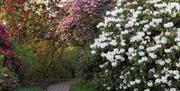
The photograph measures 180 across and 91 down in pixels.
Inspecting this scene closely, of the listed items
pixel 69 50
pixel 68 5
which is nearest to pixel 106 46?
pixel 68 5

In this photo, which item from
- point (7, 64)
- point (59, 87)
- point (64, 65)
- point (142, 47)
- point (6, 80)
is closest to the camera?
point (6, 80)

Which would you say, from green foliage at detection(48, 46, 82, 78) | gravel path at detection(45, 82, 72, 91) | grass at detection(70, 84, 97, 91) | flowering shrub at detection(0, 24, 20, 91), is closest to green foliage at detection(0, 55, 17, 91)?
flowering shrub at detection(0, 24, 20, 91)

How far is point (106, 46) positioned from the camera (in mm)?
10453

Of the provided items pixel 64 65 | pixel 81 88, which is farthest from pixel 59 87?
pixel 64 65

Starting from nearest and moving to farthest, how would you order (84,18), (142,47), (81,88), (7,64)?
1. (142,47)
2. (7,64)
3. (81,88)
4. (84,18)

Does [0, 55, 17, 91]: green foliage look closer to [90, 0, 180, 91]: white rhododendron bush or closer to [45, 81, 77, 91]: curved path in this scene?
Result: [45, 81, 77, 91]: curved path

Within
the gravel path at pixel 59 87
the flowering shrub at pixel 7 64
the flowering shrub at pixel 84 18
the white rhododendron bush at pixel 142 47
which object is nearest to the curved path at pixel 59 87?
the gravel path at pixel 59 87

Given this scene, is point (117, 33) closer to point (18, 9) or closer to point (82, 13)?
point (82, 13)

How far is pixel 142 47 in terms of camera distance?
9430 mm

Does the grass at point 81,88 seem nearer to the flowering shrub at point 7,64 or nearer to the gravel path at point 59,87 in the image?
the gravel path at point 59,87

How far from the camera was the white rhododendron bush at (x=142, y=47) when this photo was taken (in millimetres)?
9086

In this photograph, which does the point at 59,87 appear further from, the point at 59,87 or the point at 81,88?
the point at 81,88

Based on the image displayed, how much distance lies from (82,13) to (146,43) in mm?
4031

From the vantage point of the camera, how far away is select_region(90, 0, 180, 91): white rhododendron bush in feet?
29.8
